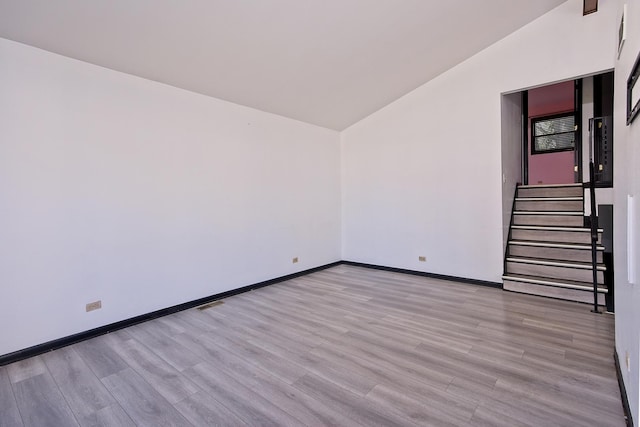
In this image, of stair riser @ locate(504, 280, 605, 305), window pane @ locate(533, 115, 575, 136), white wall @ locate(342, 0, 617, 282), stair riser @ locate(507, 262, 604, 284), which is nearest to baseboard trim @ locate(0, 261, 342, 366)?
white wall @ locate(342, 0, 617, 282)

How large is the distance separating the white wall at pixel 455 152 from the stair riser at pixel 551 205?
1.25m

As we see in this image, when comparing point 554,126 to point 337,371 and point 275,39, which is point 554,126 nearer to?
point 275,39

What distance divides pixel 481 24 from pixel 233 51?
2995 mm

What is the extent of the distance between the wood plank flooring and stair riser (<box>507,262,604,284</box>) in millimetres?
447

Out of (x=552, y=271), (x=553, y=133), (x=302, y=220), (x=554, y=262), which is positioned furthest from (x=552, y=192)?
(x=302, y=220)

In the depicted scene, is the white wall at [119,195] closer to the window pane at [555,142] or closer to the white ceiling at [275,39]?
the white ceiling at [275,39]

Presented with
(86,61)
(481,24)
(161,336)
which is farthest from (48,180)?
(481,24)

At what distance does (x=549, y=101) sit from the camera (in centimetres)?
695

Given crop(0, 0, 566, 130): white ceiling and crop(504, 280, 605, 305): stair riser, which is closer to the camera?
crop(0, 0, 566, 130): white ceiling

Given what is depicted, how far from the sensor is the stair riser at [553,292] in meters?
3.50

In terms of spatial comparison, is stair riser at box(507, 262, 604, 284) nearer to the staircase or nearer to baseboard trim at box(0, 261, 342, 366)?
the staircase

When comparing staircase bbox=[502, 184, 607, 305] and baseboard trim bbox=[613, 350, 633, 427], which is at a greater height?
staircase bbox=[502, 184, 607, 305]

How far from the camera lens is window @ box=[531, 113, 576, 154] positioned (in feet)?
22.6

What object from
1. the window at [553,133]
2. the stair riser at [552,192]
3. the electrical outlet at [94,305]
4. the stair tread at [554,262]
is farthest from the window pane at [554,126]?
the electrical outlet at [94,305]
